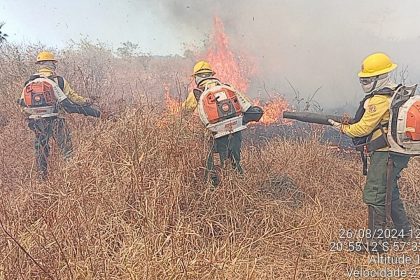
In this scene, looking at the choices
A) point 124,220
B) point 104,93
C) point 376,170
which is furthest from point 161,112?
point 104,93

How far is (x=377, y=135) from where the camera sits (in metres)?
3.62

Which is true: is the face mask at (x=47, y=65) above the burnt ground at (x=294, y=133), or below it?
above

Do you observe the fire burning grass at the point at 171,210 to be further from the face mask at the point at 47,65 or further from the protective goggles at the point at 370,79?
the protective goggles at the point at 370,79

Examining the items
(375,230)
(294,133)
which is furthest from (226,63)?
(375,230)

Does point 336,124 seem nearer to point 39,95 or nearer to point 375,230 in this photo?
point 375,230

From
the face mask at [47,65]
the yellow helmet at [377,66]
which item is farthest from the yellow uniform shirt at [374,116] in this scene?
the face mask at [47,65]

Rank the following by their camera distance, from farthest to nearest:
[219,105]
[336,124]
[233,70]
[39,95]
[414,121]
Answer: [233,70]
[39,95]
[219,105]
[336,124]
[414,121]

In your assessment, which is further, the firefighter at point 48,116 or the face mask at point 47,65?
the face mask at point 47,65

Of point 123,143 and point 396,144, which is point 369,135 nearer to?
point 396,144

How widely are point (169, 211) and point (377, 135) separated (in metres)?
2.05

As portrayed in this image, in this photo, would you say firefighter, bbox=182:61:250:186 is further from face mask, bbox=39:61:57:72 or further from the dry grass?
face mask, bbox=39:61:57:72

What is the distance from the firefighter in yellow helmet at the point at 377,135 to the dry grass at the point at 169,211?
0.41m

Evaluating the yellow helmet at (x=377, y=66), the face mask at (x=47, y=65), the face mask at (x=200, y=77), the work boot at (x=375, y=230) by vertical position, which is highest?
the face mask at (x=47, y=65)

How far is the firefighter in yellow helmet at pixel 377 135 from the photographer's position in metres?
3.53
